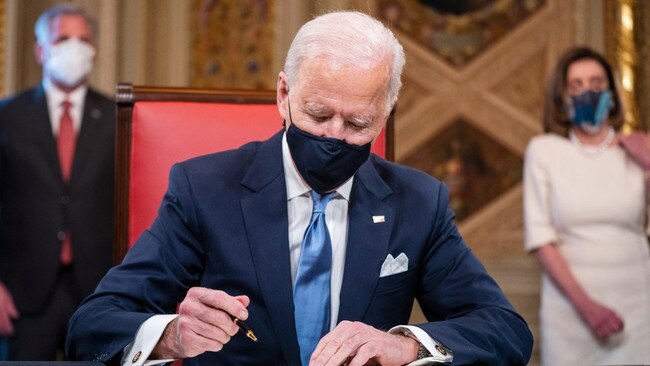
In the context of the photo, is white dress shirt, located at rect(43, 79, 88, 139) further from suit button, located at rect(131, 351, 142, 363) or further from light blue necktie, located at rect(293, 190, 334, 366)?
suit button, located at rect(131, 351, 142, 363)

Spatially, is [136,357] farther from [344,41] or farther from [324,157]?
[344,41]

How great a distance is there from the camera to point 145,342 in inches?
62.4

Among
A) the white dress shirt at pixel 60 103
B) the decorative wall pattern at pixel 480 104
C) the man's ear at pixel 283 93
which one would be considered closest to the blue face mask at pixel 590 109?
the decorative wall pattern at pixel 480 104

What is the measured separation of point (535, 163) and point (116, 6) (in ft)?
7.07

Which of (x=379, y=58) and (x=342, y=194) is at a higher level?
(x=379, y=58)

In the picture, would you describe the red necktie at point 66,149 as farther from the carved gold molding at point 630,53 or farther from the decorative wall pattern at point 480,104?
the carved gold molding at point 630,53

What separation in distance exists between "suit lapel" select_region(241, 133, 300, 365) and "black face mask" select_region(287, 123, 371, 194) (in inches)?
3.3

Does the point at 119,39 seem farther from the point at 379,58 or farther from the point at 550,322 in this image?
the point at 379,58

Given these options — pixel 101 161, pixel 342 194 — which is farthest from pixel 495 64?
pixel 342 194

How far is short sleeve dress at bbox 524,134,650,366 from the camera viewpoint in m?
3.61

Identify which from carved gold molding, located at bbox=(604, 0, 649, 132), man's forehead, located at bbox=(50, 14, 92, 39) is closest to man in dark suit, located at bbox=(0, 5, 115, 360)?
man's forehead, located at bbox=(50, 14, 92, 39)

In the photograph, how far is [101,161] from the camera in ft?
11.8

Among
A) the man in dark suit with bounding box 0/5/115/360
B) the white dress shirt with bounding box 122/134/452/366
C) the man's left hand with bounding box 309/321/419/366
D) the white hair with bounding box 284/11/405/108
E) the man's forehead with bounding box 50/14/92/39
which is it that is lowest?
the man in dark suit with bounding box 0/5/115/360

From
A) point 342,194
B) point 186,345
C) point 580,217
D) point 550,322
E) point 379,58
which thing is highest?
point 379,58
